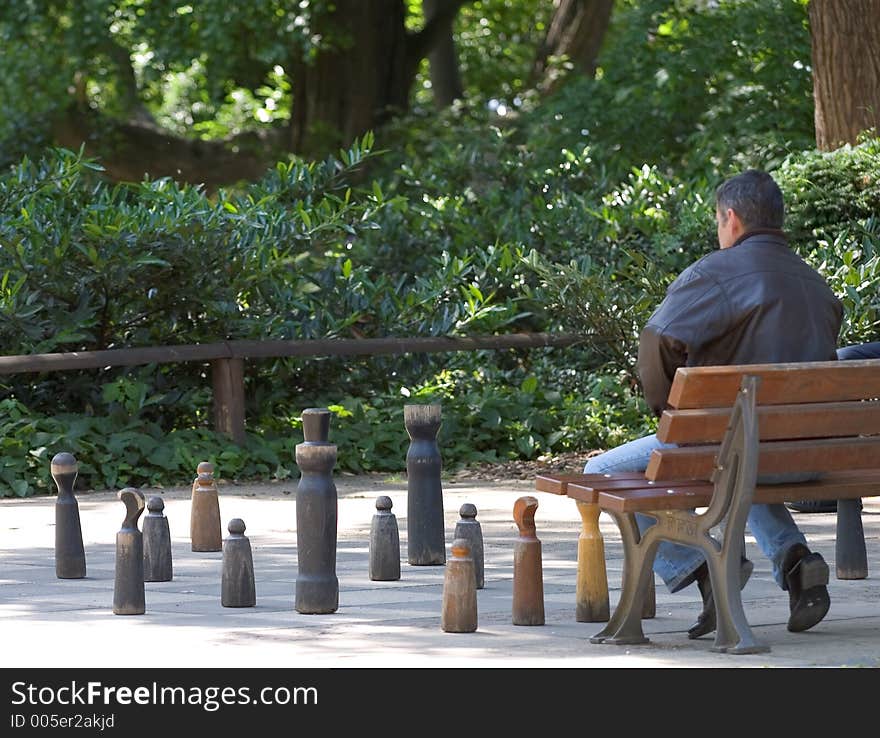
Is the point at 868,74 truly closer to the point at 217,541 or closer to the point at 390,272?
the point at 390,272

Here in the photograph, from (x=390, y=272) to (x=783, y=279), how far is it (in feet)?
27.8

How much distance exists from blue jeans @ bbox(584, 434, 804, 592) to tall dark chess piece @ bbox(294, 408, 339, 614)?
3.30 feet

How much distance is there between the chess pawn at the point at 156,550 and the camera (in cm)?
780

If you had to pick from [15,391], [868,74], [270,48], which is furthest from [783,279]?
[270,48]

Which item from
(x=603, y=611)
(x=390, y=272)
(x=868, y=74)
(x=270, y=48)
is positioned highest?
(x=270, y=48)

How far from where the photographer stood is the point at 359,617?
6816 mm

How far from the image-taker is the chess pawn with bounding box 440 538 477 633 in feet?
21.0

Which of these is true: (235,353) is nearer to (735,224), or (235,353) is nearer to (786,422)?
(735,224)

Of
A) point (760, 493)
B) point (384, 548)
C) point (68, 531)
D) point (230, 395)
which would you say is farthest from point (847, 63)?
point (760, 493)

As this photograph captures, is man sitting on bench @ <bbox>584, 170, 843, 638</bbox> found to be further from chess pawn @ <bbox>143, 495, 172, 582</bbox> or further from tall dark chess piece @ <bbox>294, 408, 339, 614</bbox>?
chess pawn @ <bbox>143, 495, 172, 582</bbox>

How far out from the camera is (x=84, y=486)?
11562 mm

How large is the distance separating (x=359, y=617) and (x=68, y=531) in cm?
174

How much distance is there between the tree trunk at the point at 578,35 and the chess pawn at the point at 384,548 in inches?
677

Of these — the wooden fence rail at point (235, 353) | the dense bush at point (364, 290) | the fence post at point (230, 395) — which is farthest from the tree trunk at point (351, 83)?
the fence post at point (230, 395)
